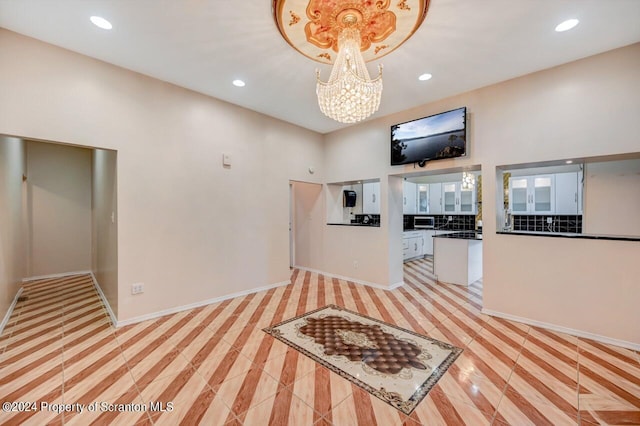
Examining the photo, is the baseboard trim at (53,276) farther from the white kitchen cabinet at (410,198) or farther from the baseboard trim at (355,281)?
the white kitchen cabinet at (410,198)

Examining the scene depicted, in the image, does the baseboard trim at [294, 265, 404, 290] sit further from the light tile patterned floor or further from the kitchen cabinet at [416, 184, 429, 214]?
the kitchen cabinet at [416, 184, 429, 214]

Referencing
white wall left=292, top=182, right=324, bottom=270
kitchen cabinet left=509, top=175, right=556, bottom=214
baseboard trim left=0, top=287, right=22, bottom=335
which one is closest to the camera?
baseboard trim left=0, top=287, right=22, bottom=335

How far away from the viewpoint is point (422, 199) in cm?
815

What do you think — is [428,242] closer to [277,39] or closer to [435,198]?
[435,198]

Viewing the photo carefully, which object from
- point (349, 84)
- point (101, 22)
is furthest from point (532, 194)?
point (101, 22)

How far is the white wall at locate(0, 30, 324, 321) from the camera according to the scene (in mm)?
2516

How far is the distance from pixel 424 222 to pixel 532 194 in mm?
2897

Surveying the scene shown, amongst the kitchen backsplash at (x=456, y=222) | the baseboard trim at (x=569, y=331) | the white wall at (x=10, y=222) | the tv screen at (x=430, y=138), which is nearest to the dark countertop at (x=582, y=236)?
the baseboard trim at (x=569, y=331)

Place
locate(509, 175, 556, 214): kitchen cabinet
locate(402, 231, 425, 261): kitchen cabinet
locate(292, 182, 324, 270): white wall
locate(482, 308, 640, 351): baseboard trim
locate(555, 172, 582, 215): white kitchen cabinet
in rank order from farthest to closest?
locate(402, 231, 425, 261): kitchen cabinet, locate(509, 175, 556, 214): kitchen cabinet, locate(292, 182, 324, 270): white wall, locate(555, 172, 582, 215): white kitchen cabinet, locate(482, 308, 640, 351): baseboard trim

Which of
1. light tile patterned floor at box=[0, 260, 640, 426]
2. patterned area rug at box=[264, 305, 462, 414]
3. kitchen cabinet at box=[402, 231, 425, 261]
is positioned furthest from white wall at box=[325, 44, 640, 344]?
kitchen cabinet at box=[402, 231, 425, 261]

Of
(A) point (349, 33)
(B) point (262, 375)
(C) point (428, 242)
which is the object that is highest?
(A) point (349, 33)

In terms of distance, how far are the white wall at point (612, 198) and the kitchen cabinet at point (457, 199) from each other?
11.5 feet

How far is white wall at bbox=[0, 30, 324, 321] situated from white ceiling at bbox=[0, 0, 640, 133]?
0.28m

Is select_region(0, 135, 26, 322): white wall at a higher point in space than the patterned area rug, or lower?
higher
